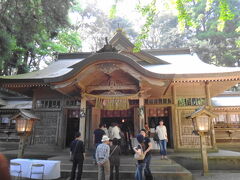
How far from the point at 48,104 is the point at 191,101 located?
836cm

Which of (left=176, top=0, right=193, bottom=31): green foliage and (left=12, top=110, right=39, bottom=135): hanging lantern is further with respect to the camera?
(left=12, top=110, right=39, bottom=135): hanging lantern

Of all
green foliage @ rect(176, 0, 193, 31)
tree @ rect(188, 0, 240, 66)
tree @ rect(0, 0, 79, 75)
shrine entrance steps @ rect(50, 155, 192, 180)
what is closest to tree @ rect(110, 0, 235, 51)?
green foliage @ rect(176, 0, 193, 31)

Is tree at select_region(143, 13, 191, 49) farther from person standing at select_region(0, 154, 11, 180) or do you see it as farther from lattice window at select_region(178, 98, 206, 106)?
person standing at select_region(0, 154, 11, 180)

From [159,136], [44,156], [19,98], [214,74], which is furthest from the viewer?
[19,98]

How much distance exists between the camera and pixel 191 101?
973cm

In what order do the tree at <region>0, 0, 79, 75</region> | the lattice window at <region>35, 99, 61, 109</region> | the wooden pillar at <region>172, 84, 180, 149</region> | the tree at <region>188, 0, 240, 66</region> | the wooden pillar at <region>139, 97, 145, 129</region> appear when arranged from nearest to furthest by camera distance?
the wooden pillar at <region>139, 97, 145, 129</region>
the wooden pillar at <region>172, 84, 180, 149</region>
the lattice window at <region>35, 99, 61, 109</region>
the tree at <region>0, 0, 79, 75</region>
the tree at <region>188, 0, 240, 66</region>

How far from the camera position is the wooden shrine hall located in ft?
23.5

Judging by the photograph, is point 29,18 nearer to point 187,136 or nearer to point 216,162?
point 187,136

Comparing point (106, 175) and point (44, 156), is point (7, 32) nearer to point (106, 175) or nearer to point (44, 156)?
point (44, 156)

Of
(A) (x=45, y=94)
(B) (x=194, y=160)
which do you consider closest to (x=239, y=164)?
(B) (x=194, y=160)

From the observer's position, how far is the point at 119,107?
25.1 ft

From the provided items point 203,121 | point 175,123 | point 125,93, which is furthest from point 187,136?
point 125,93

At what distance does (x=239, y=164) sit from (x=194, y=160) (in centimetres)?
183

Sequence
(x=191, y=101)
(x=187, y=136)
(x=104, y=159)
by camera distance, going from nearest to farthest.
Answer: (x=104, y=159), (x=187, y=136), (x=191, y=101)
